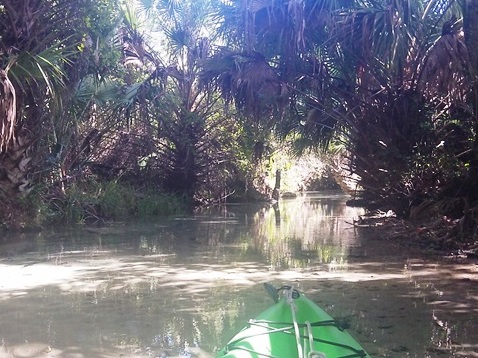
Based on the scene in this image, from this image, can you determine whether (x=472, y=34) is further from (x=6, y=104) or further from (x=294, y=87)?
(x=6, y=104)

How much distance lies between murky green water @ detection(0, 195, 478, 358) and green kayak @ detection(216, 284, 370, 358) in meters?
1.19

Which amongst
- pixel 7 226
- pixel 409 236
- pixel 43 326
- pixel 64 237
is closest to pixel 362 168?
pixel 409 236

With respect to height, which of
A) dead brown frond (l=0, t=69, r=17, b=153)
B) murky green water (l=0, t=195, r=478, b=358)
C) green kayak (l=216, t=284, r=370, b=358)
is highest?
dead brown frond (l=0, t=69, r=17, b=153)

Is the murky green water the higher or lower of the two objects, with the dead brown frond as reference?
lower

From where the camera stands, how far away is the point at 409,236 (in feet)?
32.3

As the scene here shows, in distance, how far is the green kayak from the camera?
292 centimetres

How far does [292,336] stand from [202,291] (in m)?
3.31

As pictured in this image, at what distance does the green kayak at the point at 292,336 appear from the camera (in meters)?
2.92

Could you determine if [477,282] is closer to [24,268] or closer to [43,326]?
[43,326]

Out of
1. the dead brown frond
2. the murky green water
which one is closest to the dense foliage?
the dead brown frond

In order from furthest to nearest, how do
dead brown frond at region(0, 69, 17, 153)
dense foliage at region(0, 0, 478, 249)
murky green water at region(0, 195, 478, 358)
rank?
dense foliage at region(0, 0, 478, 249) → dead brown frond at region(0, 69, 17, 153) → murky green water at region(0, 195, 478, 358)

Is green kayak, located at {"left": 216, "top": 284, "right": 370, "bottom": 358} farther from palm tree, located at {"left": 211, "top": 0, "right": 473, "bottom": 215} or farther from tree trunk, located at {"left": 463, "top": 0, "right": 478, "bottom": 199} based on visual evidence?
palm tree, located at {"left": 211, "top": 0, "right": 473, "bottom": 215}

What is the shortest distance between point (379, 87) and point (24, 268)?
→ 748 centimetres

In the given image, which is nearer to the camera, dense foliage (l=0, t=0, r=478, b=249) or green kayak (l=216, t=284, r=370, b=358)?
green kayak (l=216, t=284, r=370, b=358)
